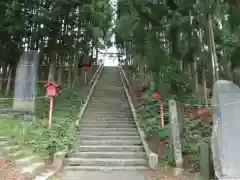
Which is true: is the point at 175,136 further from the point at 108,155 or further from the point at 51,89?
the point at 51,89

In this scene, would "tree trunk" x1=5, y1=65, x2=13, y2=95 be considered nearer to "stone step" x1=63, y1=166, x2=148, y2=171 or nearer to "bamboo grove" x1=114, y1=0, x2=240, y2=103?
"stone step" x1=63, y1=166, x2=148, y2=171

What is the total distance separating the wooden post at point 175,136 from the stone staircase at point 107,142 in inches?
36.6

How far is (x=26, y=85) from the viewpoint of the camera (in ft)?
36.5

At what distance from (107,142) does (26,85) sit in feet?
11.9

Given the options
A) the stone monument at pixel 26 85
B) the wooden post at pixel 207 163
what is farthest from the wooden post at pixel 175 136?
the stone monument at pixel 26 85

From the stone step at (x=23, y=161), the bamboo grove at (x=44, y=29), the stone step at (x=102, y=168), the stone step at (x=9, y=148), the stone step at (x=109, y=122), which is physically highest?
the bamboo grove at (x=44, y=29)

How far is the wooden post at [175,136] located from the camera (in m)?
7.86

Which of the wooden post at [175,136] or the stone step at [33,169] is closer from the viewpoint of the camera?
the stone step at [33,169]

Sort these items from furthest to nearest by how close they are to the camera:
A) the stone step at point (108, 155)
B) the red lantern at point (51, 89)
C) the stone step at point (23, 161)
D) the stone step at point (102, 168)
→ the red lantern at point (51, 89)
the stone step at point (108, 155)
the stone step at point (102, 168)
the stone step at point (23, 161)

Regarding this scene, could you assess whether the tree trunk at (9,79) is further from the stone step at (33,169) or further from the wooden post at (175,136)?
the wooden post at (175,136)

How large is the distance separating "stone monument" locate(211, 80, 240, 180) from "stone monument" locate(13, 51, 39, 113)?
6979 mm

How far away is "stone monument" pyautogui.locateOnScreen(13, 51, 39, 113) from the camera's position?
433 inches

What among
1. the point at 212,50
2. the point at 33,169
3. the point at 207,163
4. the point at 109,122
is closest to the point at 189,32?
the point at 212,50

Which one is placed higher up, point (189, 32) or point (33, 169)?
point (189, 32)
